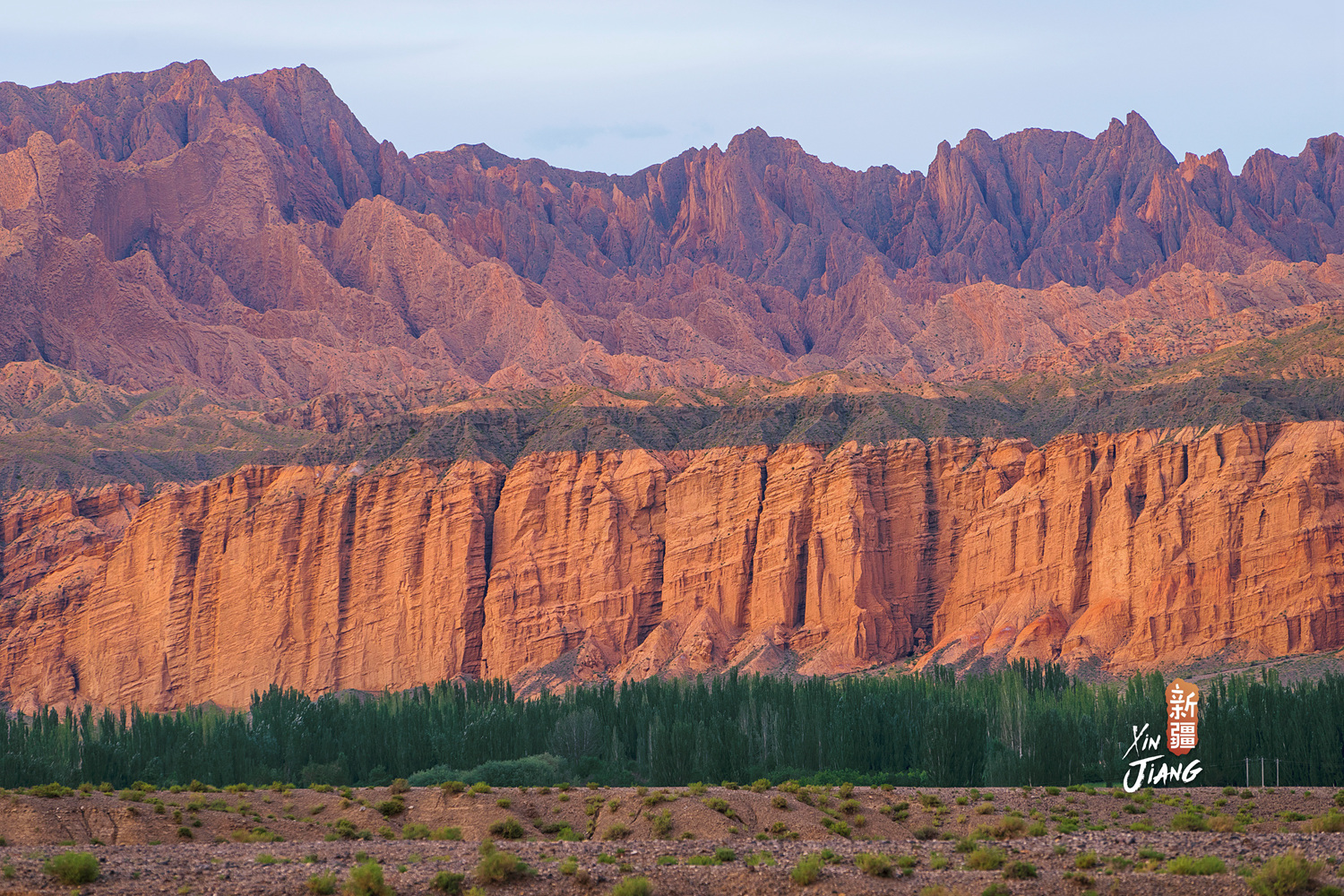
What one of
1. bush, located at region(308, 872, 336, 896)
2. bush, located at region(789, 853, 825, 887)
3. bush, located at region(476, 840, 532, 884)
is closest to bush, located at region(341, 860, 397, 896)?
bush, located at region(308, 872, 336, 896)

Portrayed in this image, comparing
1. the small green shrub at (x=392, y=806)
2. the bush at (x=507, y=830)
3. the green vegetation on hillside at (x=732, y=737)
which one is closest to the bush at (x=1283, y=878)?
the bush at (x=507, y=830)

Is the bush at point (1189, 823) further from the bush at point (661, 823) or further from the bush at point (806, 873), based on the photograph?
the bush at point (806, 873)

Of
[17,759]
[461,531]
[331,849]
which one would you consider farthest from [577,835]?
[461,531]

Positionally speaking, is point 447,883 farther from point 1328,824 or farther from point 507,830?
point 1328,824

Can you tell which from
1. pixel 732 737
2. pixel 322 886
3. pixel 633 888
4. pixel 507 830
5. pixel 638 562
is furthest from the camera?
pixel 638 562

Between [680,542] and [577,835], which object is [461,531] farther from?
[577,835]

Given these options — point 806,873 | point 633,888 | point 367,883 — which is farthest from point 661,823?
point 367,883
